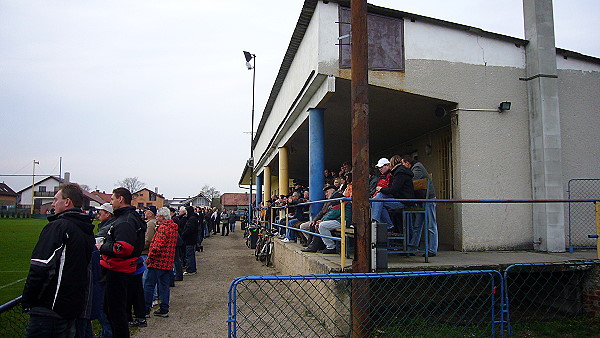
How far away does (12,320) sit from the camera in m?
3.63

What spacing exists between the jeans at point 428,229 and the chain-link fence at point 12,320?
5072mm

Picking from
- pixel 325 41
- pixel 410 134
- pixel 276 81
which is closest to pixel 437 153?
pixel 410 134

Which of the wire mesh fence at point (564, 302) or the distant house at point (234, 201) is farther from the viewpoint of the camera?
the distant house at point (234, 201)

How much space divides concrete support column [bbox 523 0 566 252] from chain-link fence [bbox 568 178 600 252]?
518 millimetres

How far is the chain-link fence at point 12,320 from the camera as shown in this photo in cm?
320

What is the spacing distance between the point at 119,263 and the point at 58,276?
1.47 m

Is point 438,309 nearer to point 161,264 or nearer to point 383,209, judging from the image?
point 383,209

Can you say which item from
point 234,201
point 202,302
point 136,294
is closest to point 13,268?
point 202,302

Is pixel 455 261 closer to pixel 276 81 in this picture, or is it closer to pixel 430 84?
pixel 430 84

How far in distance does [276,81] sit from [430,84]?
6606 millimetres

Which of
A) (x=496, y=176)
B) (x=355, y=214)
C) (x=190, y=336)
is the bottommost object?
(x=190, y=336)

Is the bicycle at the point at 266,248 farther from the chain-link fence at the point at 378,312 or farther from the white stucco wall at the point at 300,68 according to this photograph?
the chain-link fence at the point at 378,312

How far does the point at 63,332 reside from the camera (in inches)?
129

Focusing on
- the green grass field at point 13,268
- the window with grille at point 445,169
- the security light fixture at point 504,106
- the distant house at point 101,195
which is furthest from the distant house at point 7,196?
the security light fixture at point 504,106
